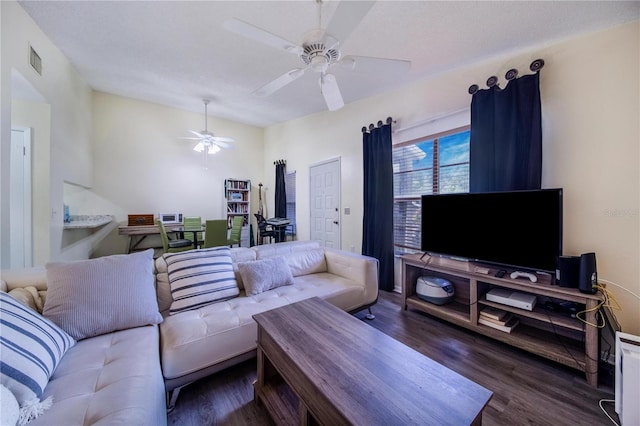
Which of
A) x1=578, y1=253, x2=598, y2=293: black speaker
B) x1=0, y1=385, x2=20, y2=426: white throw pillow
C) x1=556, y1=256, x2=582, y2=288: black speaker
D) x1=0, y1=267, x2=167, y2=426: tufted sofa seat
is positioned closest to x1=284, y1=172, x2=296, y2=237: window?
x1=0, y1=267, x2=167, y2=426: tufted sofa seat

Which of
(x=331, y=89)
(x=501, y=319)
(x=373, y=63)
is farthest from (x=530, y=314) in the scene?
(x=331, y=89)

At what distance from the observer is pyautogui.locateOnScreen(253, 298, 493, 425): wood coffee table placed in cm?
79

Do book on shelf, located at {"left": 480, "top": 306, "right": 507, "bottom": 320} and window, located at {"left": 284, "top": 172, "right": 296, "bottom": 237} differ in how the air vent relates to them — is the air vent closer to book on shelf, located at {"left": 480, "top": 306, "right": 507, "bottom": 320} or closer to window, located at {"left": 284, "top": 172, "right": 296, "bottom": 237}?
window, located at {"left": 284, "top": 172, "right": 296, "bottom": 237}

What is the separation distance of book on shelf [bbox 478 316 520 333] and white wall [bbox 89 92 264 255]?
16.7 feet

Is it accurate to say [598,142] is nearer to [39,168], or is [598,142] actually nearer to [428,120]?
[428,120]

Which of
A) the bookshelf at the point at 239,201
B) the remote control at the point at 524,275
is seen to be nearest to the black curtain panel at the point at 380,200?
the remote control at the point at 524,275

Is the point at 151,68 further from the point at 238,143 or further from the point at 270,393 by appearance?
the point at 270,393

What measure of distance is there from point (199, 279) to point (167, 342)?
0.51 meters

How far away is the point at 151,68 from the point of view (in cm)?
300

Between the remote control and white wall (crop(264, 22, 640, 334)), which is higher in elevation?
white wall (crop(264, 22, 640, 334))

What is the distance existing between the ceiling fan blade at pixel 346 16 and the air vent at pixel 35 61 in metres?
2.90

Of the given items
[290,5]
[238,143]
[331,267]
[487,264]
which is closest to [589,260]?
[487,264]

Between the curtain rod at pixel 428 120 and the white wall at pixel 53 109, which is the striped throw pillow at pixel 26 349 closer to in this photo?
the white wall at pixel 53 109

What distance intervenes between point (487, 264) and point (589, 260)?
0.72 m
